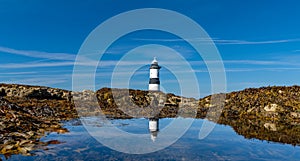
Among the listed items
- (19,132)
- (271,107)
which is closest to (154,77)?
(271,107)

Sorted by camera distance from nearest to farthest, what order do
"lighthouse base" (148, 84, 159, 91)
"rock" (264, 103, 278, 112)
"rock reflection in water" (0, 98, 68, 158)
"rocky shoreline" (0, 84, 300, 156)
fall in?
"rock reflection in water" (0, 98, 68, 158)
"rocky shoreline" (0, 84, 300, 156)
"rock" (264, 103, 278, 112)
"lighthouse base" (148, 84, 159, 91)

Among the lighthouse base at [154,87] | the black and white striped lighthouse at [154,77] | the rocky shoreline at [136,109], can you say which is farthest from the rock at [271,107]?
the black and white striped lighthouse at [154,77]

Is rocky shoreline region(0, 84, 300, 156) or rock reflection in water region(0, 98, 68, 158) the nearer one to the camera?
rock reflection in water region(0, 98, 68, 158)

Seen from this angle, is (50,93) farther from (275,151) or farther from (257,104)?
(275,151)

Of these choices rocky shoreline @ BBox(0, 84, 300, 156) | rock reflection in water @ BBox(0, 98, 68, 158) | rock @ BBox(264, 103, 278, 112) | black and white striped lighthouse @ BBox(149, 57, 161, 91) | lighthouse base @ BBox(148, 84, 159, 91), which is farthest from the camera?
black and white striped lighthouse @ BBox(149, 57, 161, 91)

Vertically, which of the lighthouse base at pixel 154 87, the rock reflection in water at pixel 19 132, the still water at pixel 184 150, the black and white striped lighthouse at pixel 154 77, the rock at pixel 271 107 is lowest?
the still water at pixel 184 150

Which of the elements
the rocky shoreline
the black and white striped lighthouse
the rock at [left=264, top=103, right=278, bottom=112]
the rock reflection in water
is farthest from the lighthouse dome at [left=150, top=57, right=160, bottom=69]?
the rock reflection in water

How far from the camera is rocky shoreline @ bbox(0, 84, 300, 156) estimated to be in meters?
16.2

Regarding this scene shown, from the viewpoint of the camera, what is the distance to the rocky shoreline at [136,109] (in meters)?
16.2

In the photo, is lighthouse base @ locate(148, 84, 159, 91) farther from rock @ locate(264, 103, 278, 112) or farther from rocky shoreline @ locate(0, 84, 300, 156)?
rock @ locate(264, 103, 278, 112)

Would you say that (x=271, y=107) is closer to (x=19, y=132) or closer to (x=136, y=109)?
(x=136, y=109)

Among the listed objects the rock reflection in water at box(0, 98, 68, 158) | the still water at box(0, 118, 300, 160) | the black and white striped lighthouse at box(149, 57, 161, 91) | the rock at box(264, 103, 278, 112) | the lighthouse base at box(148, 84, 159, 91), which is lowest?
the still water at box(0, 118, 300, 160)

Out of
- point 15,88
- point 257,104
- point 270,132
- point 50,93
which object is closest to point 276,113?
point 257,104

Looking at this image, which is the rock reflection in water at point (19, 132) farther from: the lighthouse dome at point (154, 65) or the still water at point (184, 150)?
the lighthouse dome at point (154, 65)
